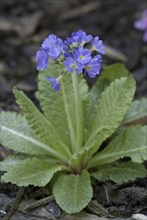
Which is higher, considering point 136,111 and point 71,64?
point 71,64

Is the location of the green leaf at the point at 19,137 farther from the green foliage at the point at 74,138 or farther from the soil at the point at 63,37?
the soil at the point at 63,37

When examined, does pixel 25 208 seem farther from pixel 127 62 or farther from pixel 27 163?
pixel 127 62

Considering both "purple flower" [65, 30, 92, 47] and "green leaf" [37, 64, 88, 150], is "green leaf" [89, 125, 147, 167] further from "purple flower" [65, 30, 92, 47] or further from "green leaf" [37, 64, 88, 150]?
"purple flower" [65, 30, 92, 47]

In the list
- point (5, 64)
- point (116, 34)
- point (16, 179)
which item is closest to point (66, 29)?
point (116, 34)

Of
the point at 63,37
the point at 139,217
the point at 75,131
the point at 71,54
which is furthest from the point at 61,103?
the point at 63,37

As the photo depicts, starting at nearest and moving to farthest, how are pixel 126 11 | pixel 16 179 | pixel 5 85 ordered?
pixel 16 179 < pixel 5 85 < pixel 126 11

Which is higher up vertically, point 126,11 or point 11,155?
point 126,11

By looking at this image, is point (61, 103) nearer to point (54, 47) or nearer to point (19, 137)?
point (19, 137)
